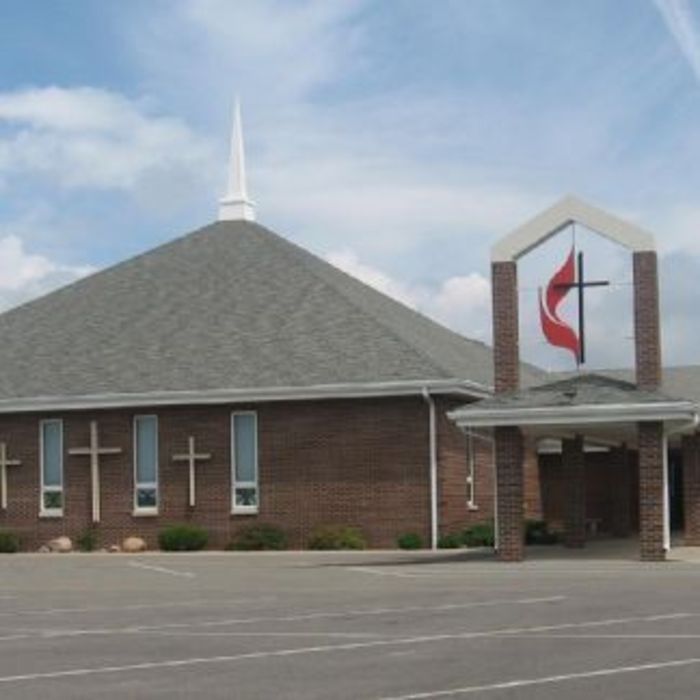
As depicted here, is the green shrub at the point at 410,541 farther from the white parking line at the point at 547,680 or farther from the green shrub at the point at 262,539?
the white parking line at the point at 547,680

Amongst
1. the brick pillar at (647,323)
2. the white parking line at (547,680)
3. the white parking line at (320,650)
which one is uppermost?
the brick pillar at (647,323)

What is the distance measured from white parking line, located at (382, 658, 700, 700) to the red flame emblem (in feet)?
63.3

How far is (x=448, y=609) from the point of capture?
20641 millimetres

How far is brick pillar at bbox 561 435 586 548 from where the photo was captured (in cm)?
3666

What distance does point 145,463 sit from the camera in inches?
1610

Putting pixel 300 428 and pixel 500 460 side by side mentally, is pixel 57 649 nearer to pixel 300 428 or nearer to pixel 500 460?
pixel 500 460

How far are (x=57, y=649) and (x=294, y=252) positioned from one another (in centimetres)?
2982

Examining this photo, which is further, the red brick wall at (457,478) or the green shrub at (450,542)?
the red brick wall at (457,478)

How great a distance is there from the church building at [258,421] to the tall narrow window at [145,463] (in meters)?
0.04

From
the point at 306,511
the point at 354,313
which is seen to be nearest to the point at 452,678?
the point at 306,511

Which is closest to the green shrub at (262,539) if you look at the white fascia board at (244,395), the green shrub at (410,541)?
the green shrub at (410,541)

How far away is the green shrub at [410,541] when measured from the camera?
1496 inches

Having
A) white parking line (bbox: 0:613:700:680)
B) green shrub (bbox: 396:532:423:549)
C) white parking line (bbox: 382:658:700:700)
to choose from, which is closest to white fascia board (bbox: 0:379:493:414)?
green shrub (bbox: 396:532:423:549)

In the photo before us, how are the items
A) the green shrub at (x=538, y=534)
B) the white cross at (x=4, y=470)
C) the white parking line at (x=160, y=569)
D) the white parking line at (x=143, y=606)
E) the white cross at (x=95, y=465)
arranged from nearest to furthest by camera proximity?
the white parking line at (x=143, y=606), the white parking line at (x=160, y=569), the green shrub at (x=538, y=534), the white cross at (x=95, y=465), the white cross at (x=4, y=470)
